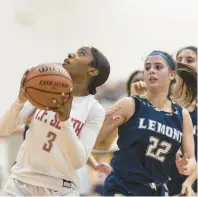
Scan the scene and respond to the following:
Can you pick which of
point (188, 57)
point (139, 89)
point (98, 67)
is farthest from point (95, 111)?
point (188, 57)

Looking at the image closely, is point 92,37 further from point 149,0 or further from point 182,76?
point 182,76

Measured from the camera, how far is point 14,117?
77.4 inches

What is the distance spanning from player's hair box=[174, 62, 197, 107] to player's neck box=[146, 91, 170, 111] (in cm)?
62

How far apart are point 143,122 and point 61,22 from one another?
248 centimetres

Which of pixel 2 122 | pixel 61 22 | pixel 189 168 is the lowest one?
pixel 189 168

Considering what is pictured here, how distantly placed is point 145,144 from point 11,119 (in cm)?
74

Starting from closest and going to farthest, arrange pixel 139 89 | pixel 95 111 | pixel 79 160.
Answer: pixel 79 160
pixel 95 111
pixel 139 89

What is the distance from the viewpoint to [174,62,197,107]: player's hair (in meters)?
3.12

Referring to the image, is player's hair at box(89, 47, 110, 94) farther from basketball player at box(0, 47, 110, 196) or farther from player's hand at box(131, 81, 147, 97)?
player's hand at box(131, 81, 147, 97)

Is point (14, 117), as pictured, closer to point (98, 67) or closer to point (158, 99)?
point (98, 67)

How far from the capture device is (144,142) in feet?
7.79

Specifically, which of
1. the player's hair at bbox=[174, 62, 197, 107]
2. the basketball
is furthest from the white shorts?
the player's hair at bbox=[174, 62, 197, 107]

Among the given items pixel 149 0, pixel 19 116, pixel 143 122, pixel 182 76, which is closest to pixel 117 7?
pixel 149 0

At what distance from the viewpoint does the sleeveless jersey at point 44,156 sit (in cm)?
199
